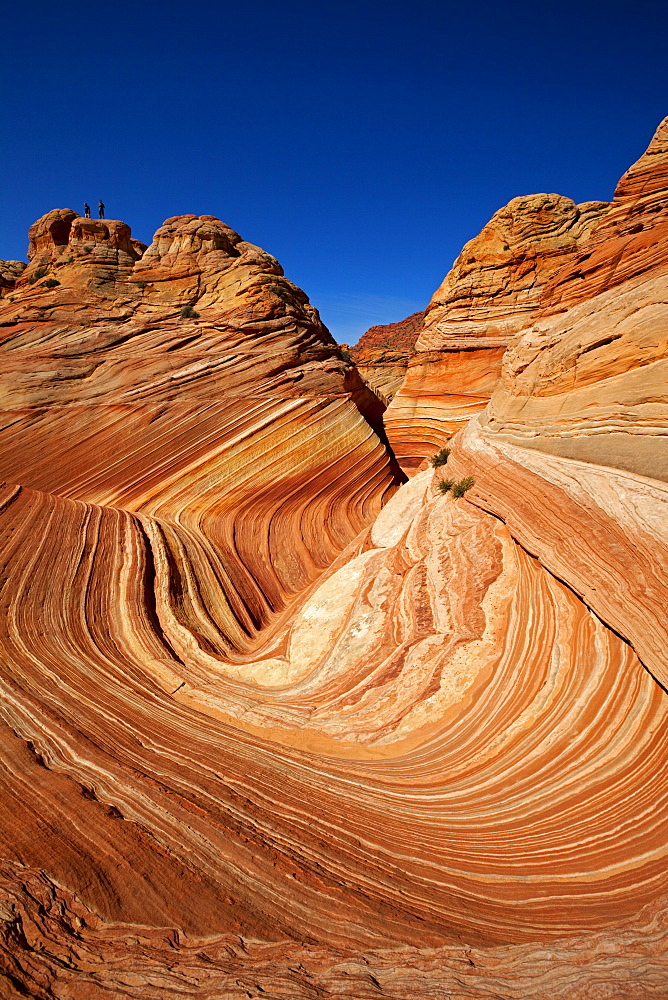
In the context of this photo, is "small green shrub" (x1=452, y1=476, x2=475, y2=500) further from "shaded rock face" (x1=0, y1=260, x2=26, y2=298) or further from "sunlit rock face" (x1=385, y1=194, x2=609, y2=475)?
"shaded rock face" (x1=0, y1=260, x2=26, y2=298)

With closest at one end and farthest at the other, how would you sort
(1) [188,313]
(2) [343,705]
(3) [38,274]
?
(2) [343,705]
(1) [188,313]
(3) [38,274]

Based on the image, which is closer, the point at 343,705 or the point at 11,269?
the point at 343,705

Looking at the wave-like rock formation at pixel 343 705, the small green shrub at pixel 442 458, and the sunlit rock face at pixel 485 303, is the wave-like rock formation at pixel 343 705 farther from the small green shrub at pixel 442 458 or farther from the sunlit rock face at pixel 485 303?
the sunlit rock face at pixel 485 303

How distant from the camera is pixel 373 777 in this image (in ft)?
16.9

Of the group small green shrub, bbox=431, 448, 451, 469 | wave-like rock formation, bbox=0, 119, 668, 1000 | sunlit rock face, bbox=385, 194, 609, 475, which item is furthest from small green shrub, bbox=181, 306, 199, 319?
small green shrub, bbox=431, 448, 451, 469

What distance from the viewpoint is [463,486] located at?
29.9ft

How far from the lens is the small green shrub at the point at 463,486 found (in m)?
9.02

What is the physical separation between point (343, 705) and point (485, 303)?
47.2ft

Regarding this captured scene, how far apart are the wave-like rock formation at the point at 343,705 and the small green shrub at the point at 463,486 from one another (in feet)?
0.77

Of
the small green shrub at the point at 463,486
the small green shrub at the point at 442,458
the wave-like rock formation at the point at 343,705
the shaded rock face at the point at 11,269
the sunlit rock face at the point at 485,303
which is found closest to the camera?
the wave-like rock formation at the point at 343,705

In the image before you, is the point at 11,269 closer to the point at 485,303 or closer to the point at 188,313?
the point at 188,313

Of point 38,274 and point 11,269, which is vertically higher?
point 11,269

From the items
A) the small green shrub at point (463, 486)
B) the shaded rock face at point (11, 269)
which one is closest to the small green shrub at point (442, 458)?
the small green shrub at point (463, 486)

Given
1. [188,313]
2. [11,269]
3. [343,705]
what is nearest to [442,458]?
[343,705]
